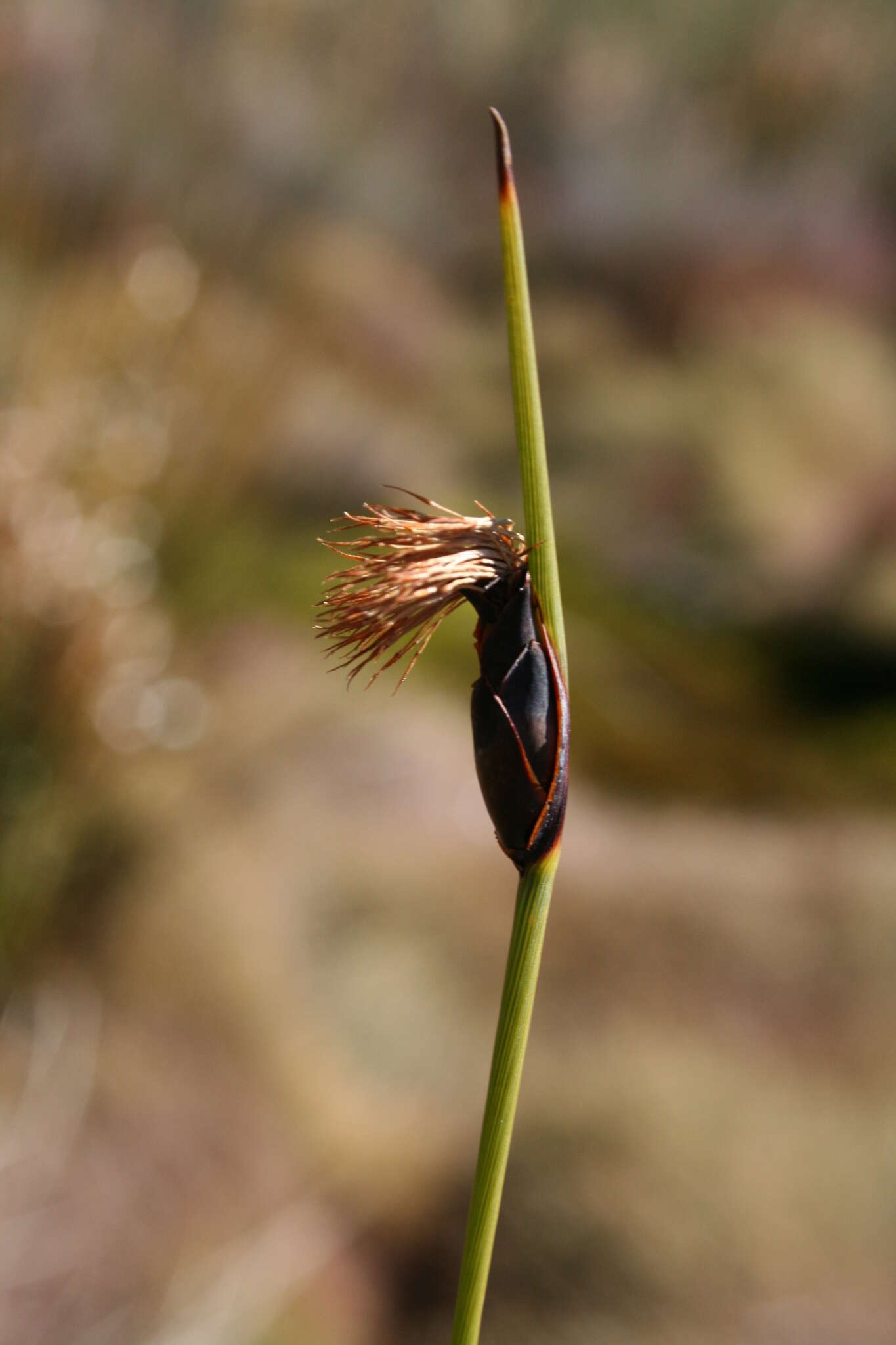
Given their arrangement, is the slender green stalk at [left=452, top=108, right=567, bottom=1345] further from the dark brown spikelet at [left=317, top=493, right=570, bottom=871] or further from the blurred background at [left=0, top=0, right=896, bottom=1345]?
the blurred background at [left=0, top=0, right=896, bottom=1345]

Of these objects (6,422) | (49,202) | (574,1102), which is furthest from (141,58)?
(574,1102)

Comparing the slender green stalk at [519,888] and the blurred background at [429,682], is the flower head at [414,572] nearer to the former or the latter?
the slender green stalk at [519,888]

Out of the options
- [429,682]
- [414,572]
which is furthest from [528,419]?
[429,682]

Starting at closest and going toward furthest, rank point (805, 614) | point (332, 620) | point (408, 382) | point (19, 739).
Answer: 1. point (332, 620)
2. point (19, 739)
3. point (805, 614)
4. point (408, 382)

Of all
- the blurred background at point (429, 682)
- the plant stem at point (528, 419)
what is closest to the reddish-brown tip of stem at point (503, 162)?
the plant stem at point (528, 419)

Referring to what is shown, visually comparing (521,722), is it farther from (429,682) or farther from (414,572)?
(429,682)

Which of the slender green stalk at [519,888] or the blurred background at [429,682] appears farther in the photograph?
the blurred background at [429,682]

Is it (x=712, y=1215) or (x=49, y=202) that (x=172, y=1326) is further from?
(x=49, y=202)
